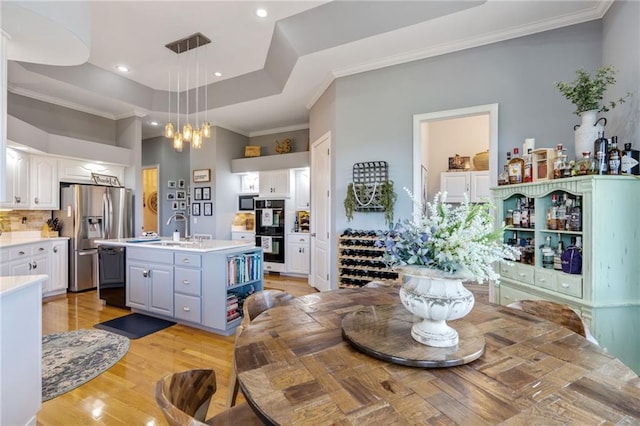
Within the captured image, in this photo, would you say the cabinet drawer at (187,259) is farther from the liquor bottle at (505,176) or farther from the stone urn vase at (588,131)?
the stone urn vase at (588,131)

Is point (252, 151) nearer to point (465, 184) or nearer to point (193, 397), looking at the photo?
point (465, 184)

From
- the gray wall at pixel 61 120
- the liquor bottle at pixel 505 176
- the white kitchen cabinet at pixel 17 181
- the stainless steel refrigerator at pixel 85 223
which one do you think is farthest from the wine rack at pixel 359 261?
the gray wall at pixel 61 120

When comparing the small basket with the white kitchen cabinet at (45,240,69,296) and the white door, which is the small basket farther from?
the white kitchen cabinet at (45,240,69,296)

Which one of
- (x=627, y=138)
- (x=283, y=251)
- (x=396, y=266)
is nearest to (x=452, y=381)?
(x=396, y=266)

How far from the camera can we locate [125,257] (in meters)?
3.80

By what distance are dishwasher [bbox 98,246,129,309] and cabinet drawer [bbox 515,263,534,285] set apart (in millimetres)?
4374

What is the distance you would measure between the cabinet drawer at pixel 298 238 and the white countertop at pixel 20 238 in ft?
11.4

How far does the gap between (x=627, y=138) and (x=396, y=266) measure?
8.23ft

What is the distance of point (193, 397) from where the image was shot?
39.3 inches

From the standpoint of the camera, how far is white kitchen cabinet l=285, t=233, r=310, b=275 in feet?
18.3

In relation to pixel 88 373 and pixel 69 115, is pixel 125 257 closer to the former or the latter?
pixel 88 373

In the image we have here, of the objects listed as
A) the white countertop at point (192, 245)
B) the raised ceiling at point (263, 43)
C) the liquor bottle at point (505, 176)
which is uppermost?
the raised ceiling at point (263, 43)

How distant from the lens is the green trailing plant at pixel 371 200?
355 centimetres

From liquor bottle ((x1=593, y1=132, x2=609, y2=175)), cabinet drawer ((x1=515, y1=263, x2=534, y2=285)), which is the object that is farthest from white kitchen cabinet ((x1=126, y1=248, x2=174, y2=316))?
liquor bottle ((x1=593, y1=132, x2=609, y2=175))
